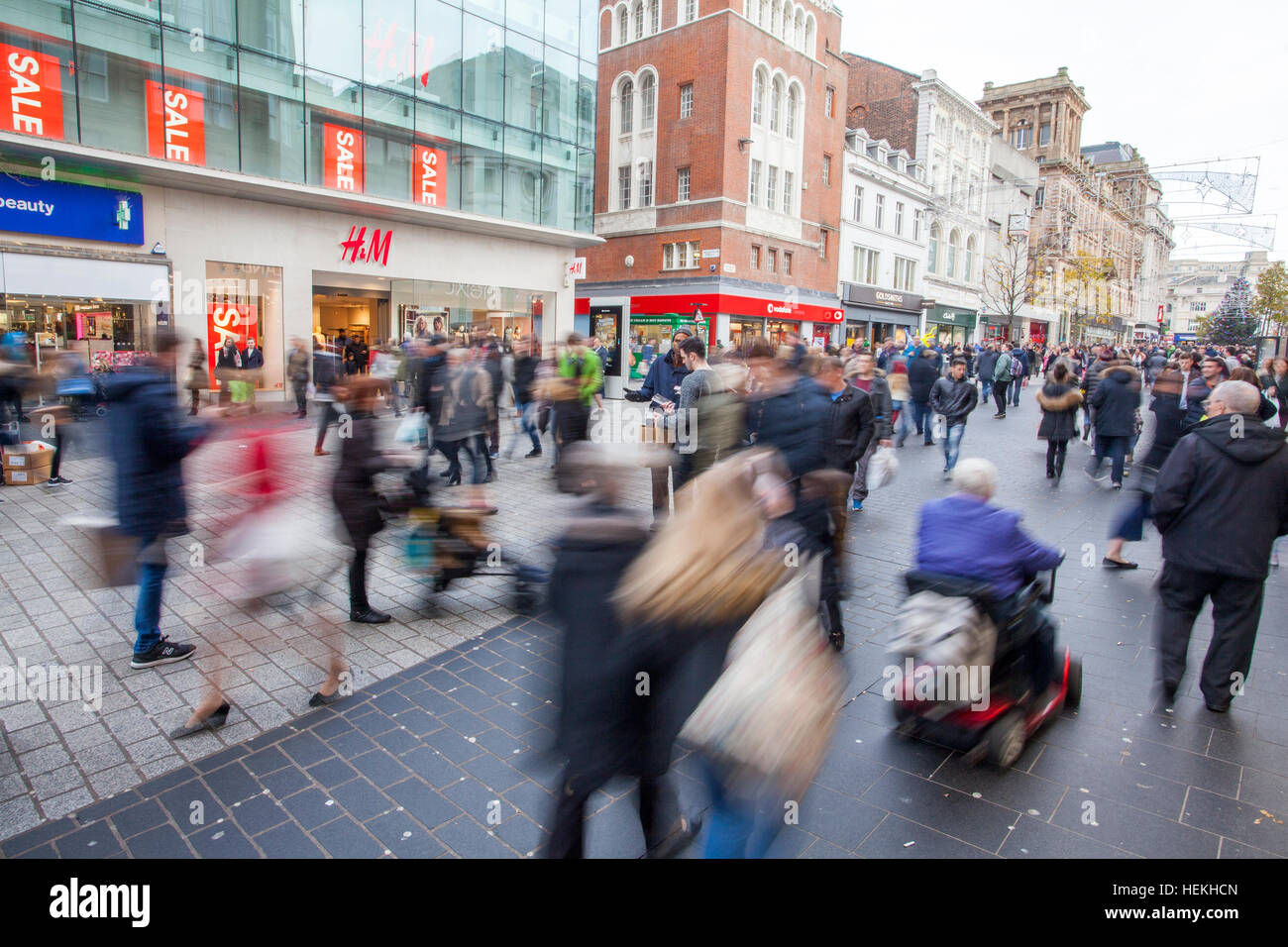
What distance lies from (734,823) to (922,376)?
47.3 ft

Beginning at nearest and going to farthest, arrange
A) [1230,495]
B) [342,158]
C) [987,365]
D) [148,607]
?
[1230,495], [148,607], [342,158], [987,365]

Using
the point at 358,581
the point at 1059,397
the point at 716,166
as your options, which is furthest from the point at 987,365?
the point at 358,581

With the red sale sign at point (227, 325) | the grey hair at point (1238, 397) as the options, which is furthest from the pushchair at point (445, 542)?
the red sale sign at point (227, 325)

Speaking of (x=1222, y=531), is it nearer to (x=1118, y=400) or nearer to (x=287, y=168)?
(x=1118, y=400)

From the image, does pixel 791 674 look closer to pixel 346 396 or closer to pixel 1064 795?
pixel 1064 795

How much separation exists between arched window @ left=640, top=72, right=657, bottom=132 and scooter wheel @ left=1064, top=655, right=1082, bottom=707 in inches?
1335

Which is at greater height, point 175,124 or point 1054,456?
point 175,124

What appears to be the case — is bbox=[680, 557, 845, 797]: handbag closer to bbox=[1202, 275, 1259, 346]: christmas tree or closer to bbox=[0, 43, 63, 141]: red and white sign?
bbox=[0, 43, 63, 141]: red and white sign

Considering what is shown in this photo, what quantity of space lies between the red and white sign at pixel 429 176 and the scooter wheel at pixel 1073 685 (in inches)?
841

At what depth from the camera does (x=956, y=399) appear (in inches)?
469

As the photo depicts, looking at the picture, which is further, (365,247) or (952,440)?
(365,247)
